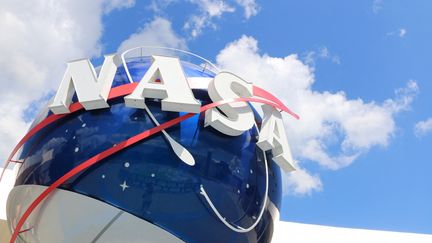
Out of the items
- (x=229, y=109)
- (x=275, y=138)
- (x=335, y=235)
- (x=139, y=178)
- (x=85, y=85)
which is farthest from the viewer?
(x=335, y=235)

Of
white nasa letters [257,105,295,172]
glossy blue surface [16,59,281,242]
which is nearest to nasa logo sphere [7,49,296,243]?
glossy blue surface [16,59,281,242]

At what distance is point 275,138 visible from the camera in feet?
21.0

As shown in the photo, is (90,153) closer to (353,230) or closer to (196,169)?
(196,169)

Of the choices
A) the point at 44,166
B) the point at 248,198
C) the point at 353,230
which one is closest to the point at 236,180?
the point at 248,198

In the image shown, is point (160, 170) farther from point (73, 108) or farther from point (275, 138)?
point (275, 138)

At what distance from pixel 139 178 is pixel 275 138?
1.99 metres

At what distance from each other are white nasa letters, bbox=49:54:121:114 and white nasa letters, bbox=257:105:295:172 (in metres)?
2.03

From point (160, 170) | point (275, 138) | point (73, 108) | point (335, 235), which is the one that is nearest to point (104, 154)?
point (160, 170)

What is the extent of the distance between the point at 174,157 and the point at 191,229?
2.73ft

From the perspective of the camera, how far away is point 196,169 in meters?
5.50

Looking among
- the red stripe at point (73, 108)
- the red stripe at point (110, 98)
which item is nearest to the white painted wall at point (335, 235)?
the red stripe at point (110, 98)

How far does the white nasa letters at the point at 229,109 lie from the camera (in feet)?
18.9

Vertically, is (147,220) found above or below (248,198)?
below

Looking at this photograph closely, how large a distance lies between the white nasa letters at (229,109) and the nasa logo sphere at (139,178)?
10 centimetres
